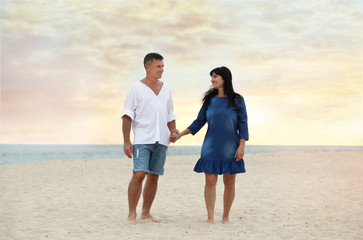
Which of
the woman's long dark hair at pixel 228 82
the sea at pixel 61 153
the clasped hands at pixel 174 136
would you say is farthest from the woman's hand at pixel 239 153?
the sea at pixel 61 153

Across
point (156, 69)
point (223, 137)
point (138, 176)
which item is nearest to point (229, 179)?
point (223, 137)

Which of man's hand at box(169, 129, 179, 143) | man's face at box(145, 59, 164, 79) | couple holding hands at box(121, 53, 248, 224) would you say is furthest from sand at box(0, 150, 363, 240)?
man's face at box(145, 59, 164, 79)

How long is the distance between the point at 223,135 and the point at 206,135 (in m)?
0.26

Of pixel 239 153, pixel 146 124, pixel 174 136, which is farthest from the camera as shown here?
pixel 174 136

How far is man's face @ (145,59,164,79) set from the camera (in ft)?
18.5

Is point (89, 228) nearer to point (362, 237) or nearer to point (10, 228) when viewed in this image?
point (10, 228)

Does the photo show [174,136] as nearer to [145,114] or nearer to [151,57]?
[145,114]

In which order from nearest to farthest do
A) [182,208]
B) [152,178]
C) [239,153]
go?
1. [239,153]
2. [152,178]
3. [182,208]

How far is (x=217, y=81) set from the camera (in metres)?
5.58

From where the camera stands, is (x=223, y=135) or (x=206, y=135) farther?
(x=206, y=135)

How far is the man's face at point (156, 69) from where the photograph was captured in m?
5.65

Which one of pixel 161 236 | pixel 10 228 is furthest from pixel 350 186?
pixel 10 228

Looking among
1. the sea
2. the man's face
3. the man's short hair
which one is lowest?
the sea

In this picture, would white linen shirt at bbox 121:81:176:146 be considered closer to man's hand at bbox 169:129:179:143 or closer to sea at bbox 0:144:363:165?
man's hand at bbox 169:129:179:143
